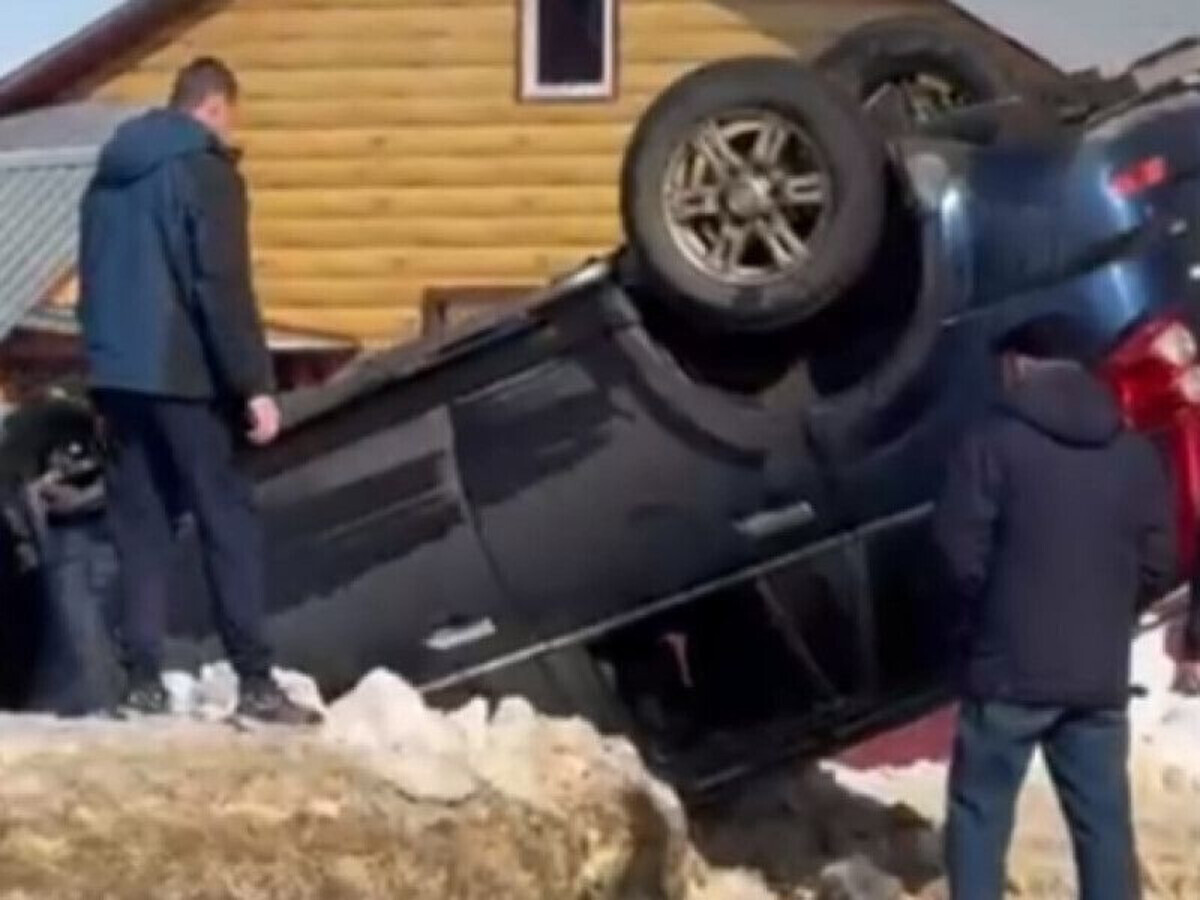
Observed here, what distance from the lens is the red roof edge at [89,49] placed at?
2895 centimetres

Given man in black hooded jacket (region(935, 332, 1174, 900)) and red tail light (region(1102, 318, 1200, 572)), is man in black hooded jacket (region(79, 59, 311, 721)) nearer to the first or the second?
man in black hooded jacket (region(935, 332, 1174, 900))

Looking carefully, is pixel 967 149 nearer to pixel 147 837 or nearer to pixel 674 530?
pixel 674 530

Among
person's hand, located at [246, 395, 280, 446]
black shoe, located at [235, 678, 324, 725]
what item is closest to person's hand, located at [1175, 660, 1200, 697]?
black shoe, located at [235, 678, 324, 725]

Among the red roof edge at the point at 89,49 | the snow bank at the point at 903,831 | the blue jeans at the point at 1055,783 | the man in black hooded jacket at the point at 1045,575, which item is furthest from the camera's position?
the red roof edge at the point at 89,49

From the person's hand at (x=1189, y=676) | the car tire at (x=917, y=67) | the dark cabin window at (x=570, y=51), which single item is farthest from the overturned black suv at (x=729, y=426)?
the dark cabin window at (x=570, y=51)

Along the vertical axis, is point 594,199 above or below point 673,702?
below

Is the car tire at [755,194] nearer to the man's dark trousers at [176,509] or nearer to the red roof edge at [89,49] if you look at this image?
the man's dark trousers at [176,509]

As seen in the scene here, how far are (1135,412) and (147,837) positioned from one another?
9.26 ft

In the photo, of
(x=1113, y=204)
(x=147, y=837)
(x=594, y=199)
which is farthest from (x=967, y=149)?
(x=594, y=199)

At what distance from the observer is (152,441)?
10.8 meters

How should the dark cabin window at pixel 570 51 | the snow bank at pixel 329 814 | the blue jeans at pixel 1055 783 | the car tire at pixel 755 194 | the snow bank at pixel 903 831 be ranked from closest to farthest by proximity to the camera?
the snow bank at pixel 329 814
the blue jeans at pixel 1055 783
the car tire at pixel 755 194
the snow bank at pixel 903 831
the dark cabin window at pixel 570 51

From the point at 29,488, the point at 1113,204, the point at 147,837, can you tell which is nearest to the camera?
the point at 147,837

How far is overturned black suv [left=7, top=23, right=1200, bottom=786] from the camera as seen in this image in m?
11.1

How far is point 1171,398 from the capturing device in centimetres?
1088
